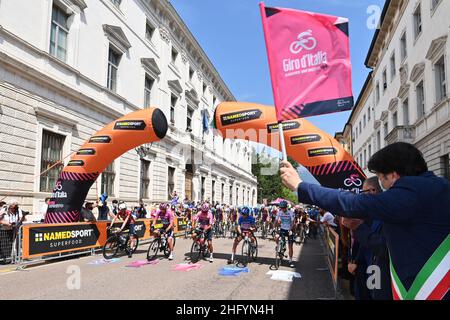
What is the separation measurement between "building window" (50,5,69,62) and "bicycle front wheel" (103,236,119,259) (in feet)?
28.2

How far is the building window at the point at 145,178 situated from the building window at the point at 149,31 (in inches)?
343

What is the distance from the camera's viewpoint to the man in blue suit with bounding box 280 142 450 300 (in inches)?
72.4

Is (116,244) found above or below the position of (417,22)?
below

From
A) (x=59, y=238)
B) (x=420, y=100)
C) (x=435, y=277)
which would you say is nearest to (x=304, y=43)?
(x=435, y=277)

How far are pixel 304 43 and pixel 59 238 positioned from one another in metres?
9.36

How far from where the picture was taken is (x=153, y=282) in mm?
7547

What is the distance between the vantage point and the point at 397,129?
797 inches

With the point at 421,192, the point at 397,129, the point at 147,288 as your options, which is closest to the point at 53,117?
the point at 147,288

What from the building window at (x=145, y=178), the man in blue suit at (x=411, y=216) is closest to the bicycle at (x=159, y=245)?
the man in blue suit at (x=411, y=216)

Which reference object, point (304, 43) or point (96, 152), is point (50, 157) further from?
point (304, 43)

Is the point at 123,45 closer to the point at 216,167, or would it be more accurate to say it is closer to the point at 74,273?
the point at 74,273

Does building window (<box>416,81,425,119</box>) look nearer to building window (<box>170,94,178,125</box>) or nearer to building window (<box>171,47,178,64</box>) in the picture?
building window (<box>170,94,178,125</box>)

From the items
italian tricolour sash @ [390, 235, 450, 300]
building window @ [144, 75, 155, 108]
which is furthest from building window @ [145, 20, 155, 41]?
italian tricolour sash @ [390, 235, 450, 300]
